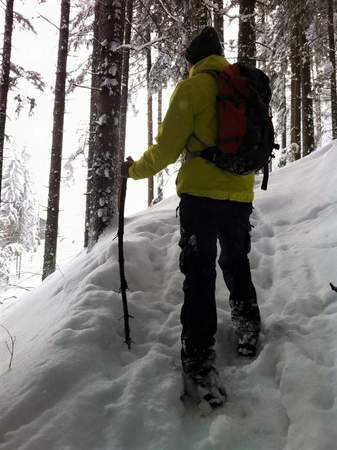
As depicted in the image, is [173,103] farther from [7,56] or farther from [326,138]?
[326,138]

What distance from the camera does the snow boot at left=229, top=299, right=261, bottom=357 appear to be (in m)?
3.38

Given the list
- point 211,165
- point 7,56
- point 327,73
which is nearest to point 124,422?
point 211,165

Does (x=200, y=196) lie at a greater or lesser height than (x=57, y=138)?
lesser

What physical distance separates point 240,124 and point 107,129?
344 centimetres

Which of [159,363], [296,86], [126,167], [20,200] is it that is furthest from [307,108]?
[20,200]

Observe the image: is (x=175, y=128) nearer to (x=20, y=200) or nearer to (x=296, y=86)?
(x=296, y=86)

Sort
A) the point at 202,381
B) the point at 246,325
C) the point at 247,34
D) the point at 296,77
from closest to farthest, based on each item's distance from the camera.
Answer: the point at 202,381 < the point at 246,325 < the point at 247,34 < the point at 296,77

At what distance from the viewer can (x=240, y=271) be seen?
3.55 meters

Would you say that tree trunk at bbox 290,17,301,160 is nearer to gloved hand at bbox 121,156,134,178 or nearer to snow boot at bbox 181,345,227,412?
gloved hand at bbox 121,156,134,178

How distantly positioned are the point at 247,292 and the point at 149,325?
3.13ft

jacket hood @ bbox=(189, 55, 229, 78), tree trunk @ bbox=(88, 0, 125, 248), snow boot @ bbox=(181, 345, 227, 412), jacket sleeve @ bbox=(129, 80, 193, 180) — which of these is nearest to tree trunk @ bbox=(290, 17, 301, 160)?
tree trunk @ bbox=(88, 0, 125, 248)

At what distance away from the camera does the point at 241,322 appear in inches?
139

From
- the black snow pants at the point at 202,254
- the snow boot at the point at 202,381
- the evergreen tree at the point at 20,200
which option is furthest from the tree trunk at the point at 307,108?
the evergreen tree at the point at 20,200

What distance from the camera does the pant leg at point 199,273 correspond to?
3.05 meters
